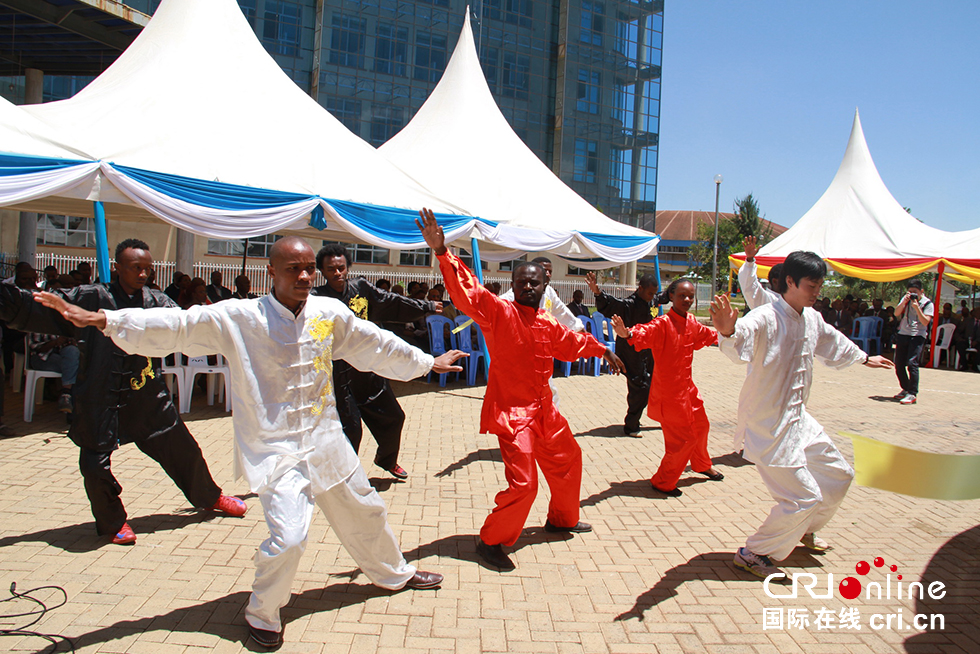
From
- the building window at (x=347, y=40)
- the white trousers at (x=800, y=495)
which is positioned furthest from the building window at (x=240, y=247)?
the white trousers at (x=800, y=495)

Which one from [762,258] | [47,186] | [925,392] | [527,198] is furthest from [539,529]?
[762,258]

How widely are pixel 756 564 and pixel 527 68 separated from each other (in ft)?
123

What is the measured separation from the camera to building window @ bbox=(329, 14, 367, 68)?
33.2m

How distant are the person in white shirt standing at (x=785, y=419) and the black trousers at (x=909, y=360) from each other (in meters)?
8.03

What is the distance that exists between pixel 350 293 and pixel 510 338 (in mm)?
1634

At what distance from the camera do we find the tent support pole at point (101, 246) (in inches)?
264

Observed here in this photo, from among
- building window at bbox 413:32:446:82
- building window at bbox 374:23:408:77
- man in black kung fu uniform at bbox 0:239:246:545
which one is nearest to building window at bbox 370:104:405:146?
building window at bbox 374:23:408:77

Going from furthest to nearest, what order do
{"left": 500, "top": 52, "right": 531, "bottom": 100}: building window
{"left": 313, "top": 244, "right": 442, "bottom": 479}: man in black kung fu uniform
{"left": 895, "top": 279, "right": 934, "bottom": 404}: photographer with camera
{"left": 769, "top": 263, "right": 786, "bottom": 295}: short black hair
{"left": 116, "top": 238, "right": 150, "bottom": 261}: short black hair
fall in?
{"left": 500, "top": 52, "right": 531, "bottom": 100}: building window < {"left": 895, "top": 279, "right": 934, "bottom": 404}: photographer with camera < {"left": 313, "top": 244, "right": 442, "bottom": 479}: man in black kung fu uniform < {"left": 116, "top": 238, "right": 150, "bottom": 261}: short black hair < {"left": 769, "top": 263, "right": 786, "bottom": 295}: short black hair

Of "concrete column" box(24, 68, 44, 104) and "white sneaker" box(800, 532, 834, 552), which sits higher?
"concrete column" box(24, 68, 44, 104)

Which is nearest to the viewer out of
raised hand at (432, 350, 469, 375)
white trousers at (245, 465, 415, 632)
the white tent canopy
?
white trousers at (245, 465, 415, 632)

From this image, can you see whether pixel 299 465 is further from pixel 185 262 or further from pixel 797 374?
pixel 185 262

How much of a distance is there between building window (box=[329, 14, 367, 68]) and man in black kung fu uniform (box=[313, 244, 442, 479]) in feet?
103

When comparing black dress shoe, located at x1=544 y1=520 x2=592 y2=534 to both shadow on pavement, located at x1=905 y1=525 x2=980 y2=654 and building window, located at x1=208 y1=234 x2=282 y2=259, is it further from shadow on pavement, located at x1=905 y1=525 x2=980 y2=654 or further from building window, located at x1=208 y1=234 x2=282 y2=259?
building window, located at x1=208 y1=234 x2=282 y2=259

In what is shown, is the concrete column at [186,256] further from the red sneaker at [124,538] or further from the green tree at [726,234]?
the green tree at [726,234]
